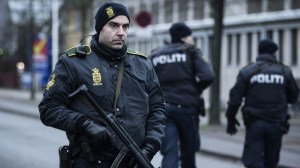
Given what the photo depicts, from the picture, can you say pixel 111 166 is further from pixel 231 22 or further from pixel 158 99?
pixel 231 22

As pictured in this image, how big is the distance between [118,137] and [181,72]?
347cm

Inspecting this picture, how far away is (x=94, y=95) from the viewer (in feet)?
13.3

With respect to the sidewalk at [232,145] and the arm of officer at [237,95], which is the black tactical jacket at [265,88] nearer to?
the arm of officer at [237,95]

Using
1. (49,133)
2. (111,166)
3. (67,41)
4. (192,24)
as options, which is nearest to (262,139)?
(111,166)

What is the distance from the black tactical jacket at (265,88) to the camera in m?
7.20

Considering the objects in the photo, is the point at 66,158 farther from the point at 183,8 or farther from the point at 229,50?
the point at 229,50

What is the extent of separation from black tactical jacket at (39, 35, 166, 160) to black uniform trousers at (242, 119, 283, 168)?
313 centimetres

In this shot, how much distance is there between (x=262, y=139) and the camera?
23.8 ft

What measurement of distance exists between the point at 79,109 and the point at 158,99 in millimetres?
633

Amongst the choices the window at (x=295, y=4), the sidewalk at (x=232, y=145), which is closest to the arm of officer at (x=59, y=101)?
the sidewalk at (x=232, y=145)

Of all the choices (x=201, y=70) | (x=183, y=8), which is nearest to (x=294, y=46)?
(x=183, y=8)

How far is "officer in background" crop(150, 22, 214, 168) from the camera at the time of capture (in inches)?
290

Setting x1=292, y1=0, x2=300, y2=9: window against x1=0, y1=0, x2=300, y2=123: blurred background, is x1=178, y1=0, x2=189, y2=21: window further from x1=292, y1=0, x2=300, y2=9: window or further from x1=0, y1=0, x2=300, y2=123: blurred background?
x1=292, y1=0, x2=300, y2=9: window

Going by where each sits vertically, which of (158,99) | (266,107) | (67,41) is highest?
(158,99)
